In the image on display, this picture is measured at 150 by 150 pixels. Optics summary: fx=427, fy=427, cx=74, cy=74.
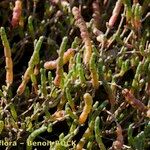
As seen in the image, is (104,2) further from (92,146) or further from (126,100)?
(92,146)

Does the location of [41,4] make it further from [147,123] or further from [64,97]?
[147,123]

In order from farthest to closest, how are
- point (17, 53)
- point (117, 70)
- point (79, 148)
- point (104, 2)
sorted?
point (104, 2)
point (17, 53)
point (117, 70)
point (79, 148)

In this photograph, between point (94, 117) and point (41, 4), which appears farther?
point (41, 4)

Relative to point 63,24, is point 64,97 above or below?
below

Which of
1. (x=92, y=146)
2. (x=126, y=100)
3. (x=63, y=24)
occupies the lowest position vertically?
(x=92, y=146)

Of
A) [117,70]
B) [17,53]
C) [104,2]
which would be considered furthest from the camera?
[104,2]

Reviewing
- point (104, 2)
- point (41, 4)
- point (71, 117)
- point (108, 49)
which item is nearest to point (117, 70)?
point (108, 49)

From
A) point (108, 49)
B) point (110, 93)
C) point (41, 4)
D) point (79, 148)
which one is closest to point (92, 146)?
point (79, 148)
